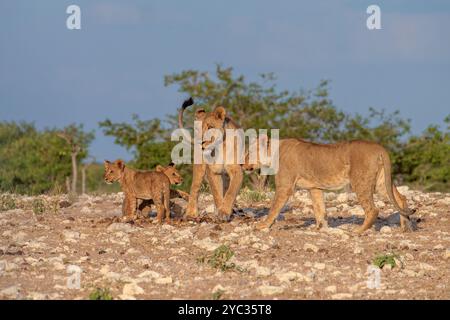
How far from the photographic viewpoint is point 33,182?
3052 centimetres

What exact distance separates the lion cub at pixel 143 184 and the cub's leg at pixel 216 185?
42 centimetres

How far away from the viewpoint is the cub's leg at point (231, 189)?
11609 mm

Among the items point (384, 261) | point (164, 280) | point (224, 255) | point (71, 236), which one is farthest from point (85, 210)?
point (384, 261)

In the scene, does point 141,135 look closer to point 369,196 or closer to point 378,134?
point 378,134

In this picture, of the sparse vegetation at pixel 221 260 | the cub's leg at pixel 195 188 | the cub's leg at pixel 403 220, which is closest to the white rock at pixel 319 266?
the sparse vegetation at pixel 221 260

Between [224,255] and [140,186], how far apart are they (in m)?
3.17

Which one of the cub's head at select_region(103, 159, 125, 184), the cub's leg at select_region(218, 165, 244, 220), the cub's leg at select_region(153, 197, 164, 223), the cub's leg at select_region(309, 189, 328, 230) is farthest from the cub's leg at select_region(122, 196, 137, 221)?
the cub's leg at select_region(309, 189, 328, 230)

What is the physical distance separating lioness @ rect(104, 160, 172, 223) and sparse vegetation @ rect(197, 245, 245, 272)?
2707 millimetres

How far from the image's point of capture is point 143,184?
11742mm

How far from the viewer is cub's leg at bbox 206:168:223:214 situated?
39.1 feet

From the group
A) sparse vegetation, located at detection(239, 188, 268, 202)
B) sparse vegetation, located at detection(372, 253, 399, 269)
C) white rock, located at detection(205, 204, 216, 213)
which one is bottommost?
sparse vegetation, located at detection(372, 253, 399, 269)

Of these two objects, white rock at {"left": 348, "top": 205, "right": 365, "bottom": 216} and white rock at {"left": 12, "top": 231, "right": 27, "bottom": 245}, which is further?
white rock at {"left": 348, "top": 205, "right": 365, "bottom": 216}

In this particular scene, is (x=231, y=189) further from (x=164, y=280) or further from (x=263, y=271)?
(x=164, y=280)

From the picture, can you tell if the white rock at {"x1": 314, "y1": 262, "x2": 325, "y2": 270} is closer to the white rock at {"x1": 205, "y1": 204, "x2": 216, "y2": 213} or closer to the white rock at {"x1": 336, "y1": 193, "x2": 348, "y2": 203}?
the white rock at {"x1": 205, "y1": 204, "x2": 216, "y2": 213}
